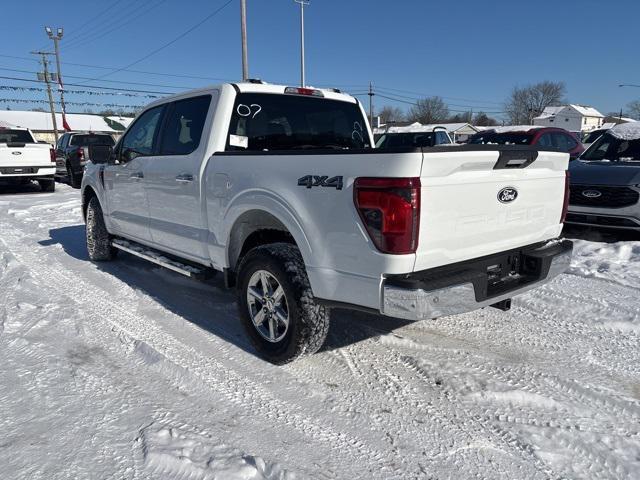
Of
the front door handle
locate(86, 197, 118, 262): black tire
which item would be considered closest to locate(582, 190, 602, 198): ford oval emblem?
the front door handle

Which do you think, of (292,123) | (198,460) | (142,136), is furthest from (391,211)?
(142,136)

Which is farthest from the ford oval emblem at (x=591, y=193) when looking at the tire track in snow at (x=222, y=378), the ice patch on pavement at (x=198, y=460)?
the ice patch on pavement at (x=198, y=460)

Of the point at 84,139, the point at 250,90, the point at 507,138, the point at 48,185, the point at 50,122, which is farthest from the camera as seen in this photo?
the point at 50,122

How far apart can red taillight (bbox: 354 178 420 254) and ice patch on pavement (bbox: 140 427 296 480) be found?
1224 millimetres

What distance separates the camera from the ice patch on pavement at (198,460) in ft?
7.27

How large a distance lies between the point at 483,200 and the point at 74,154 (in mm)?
16416

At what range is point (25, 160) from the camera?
13570 millimetres

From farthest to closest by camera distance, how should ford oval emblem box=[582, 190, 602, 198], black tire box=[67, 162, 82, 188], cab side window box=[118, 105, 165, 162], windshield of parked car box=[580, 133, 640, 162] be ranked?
black tire box=[67, 162, 82, 188] < windshield of parked car box=[580, 133, 640, 162] < ford oval emblem box=[582, 190, 602, 198] < cab side window box=[118, 105, 165, 162]

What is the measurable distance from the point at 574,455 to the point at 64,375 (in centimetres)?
306

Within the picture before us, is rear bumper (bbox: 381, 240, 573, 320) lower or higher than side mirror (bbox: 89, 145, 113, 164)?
lower

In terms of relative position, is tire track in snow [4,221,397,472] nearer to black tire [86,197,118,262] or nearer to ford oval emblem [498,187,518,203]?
black tire [86,197,118,262]

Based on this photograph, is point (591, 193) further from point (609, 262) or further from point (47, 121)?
point (47, 121)

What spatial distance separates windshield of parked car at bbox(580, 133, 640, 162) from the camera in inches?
283

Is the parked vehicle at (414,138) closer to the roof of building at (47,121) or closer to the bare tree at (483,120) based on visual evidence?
the roof of building at (47,121)
